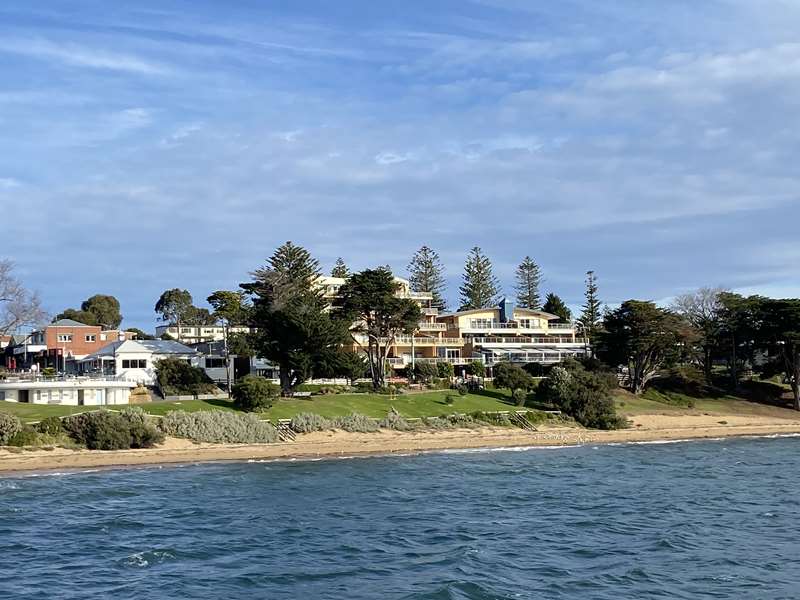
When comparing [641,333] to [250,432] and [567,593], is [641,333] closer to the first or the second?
[250,432]

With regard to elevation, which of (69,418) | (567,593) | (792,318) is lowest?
(567,593)

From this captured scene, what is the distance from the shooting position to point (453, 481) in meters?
41.4

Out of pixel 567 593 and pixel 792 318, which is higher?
pixel 792 318

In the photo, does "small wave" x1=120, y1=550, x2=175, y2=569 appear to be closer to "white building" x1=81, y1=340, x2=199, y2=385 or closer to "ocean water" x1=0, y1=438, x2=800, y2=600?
"ocean water" x1=0, y1=438, x2=800, y2=600

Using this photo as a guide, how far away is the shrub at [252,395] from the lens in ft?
193

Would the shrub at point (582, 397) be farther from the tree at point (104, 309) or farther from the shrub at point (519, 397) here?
the tree at point (104, 309)

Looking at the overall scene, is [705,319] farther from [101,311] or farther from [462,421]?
[101,311]

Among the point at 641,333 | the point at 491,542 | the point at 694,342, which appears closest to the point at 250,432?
the point at 491,542

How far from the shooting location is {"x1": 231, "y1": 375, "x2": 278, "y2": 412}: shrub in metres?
58.8

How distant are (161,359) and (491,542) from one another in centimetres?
4738

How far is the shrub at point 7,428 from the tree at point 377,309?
106ft

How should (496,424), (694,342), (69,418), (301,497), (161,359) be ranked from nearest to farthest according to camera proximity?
1. (301,497)
2. (69,418)
3. (496,424)
4. (161,359)
5. (694,342)

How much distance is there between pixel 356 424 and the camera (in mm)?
58750

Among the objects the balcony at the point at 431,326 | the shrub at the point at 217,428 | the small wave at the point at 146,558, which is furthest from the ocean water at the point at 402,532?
the balcony at the point at 431,326
